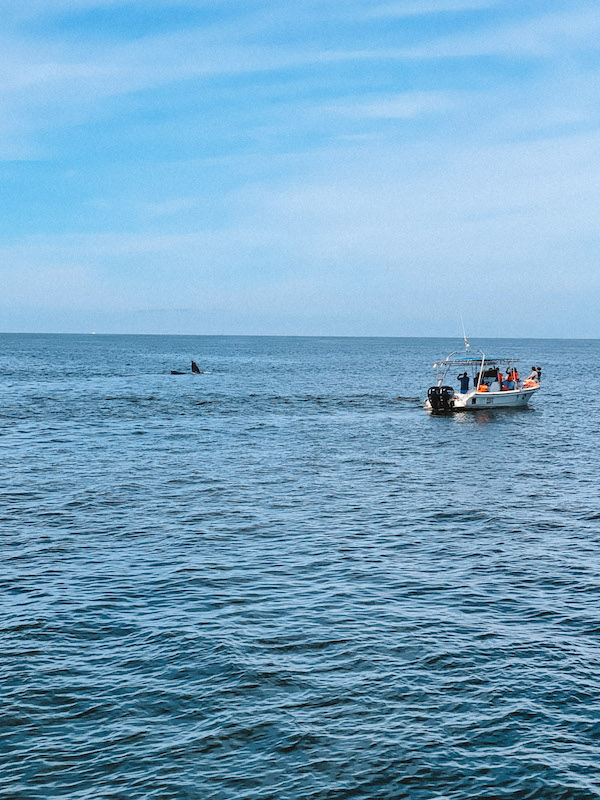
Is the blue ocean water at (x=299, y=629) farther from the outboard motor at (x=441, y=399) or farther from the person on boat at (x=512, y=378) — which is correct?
the person on boat at (x=512, y=378)

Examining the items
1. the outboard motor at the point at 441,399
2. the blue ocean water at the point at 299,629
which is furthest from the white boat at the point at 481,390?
the blue ocean water at the point at 299,629

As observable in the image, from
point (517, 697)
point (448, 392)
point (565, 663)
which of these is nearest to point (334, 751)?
point (517, 697)

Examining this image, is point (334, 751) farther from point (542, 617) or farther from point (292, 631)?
point (542, 617)

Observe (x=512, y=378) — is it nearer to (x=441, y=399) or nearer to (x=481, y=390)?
(x=481, y=390)

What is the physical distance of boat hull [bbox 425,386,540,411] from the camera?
186 feet

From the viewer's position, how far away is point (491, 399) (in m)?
58.0

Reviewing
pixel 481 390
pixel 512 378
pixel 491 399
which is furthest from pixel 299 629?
pixel 512 378

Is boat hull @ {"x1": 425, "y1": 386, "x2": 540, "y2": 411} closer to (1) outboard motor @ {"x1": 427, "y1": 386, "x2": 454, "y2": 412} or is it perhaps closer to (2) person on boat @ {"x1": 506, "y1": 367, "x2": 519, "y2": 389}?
(1) outboard motor @ {"x1": 427, "y1": 386, "x2": 454, "y2": 412}

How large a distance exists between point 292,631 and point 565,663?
552 centimetres

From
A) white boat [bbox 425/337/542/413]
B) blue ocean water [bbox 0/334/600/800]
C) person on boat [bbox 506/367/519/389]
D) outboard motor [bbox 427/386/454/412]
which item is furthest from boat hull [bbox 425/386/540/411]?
blue ocean water [bbox 0/334/600/800]

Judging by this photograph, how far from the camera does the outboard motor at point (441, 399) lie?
56.4 metres

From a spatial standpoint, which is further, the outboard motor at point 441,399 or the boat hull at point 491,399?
the boat hull at point 491,399

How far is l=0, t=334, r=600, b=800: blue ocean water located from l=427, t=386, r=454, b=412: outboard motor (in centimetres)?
1953

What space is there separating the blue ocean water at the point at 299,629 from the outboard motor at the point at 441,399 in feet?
64.1
